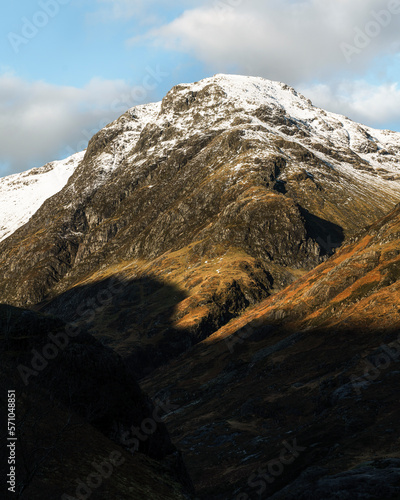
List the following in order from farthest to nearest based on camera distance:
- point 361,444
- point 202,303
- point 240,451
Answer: point 202,303, point 240,451, point 361,444

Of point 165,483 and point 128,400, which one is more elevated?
point 128,400

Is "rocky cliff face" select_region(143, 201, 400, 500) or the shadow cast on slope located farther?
the shadow cast on slope

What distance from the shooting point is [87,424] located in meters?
24.6

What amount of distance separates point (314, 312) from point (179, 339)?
216ft

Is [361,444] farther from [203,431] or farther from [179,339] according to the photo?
[179,339]

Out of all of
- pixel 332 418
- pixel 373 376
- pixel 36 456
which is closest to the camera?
pixel 36 456

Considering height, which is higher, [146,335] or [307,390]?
[146,335]

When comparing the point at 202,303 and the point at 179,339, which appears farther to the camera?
the point at 202,303

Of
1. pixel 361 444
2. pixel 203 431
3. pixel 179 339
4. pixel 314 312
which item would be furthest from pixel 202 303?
pixel 361 444

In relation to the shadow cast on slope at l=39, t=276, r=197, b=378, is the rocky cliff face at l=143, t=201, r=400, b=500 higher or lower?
lower

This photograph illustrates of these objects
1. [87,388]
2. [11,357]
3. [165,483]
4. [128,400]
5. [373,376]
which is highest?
[11,357]

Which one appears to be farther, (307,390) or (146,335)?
(146,335)

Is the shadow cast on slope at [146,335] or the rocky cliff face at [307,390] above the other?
the shadow cast on slope at [146,335]

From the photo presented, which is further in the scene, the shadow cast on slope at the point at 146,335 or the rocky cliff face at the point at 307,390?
the shadow cast on slope at the point at 146,335
